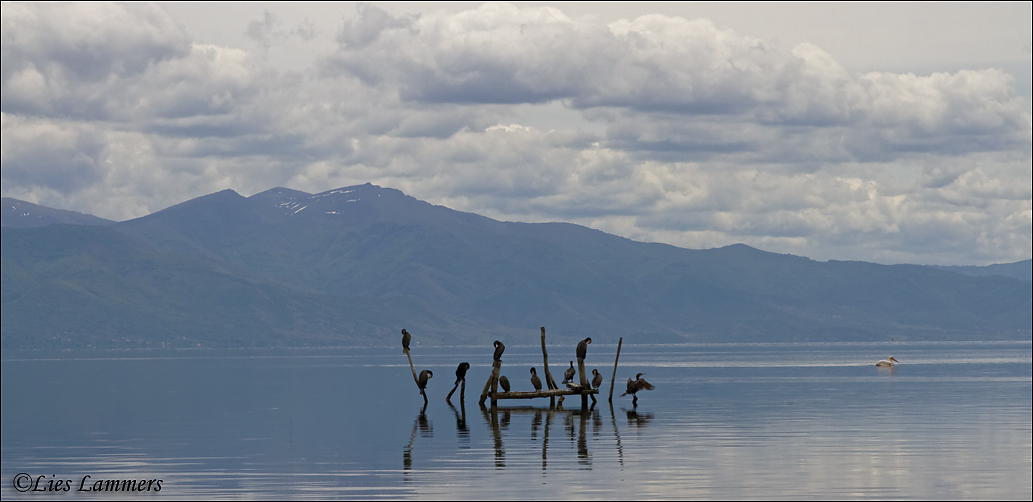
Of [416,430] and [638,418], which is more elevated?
[638,418]

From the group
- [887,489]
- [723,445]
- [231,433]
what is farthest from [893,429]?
[231,433]

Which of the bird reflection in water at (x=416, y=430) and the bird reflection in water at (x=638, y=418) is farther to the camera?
the bird reflection in water at (x=638, y=418)

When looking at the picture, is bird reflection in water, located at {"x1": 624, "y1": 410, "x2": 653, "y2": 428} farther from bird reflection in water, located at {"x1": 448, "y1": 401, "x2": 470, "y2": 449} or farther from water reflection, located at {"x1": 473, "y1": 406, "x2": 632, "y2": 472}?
bird reflection in water, located at {"x1": 448, "y1": 401, "x2": 470, "y2": 449}

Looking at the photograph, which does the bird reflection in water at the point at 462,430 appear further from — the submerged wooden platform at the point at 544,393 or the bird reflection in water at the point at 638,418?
the bird reflection in water at the point at 638,418

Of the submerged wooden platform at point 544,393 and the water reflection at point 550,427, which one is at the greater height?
the submerged wooden platform at point 544,393

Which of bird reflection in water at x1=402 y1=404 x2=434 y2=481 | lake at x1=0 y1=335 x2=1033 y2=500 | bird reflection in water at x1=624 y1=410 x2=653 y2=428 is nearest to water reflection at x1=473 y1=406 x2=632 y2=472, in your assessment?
bird reflection in water at x1=624 y1=410 x2=653 y2=428

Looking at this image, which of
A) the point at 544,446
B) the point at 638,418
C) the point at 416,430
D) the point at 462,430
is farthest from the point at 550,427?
the point at 544,446

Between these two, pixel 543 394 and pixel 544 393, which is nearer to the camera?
pixel 543 394

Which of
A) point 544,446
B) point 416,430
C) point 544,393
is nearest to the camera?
point 544,446

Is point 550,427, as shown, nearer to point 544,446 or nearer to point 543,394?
point 544,446

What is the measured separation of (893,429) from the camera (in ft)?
162

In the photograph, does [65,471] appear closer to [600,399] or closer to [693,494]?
[693,494]

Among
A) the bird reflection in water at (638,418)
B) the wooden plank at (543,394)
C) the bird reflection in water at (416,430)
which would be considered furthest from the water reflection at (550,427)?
the bird reflection in water at (416,430)

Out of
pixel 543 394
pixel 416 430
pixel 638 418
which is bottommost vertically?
pixel 416 430
